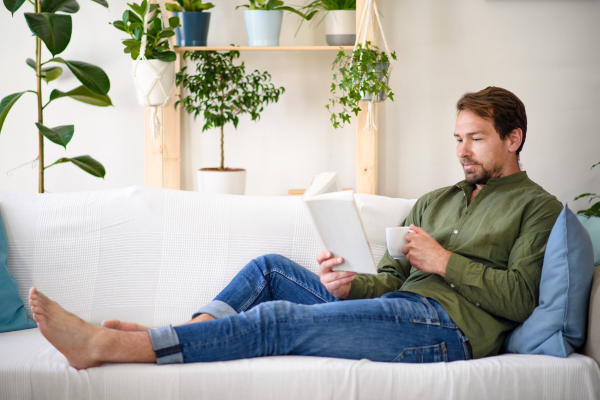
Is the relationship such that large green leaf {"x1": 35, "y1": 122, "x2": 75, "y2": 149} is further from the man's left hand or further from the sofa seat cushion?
the man's left hand

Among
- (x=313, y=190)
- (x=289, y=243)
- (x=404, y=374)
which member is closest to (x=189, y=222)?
(x=289, y=243)

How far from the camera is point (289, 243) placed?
1.82 meters

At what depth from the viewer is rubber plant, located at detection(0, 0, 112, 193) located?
1.94 metres

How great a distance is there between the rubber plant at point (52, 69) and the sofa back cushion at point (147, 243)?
369mm

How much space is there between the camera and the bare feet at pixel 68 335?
1222 millimetres

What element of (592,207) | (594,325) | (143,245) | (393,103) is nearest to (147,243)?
(143,245)

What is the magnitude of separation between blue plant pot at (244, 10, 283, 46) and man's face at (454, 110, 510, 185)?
1167 mm

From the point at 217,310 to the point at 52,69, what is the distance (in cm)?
153

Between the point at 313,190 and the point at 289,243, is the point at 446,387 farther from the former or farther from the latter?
the point at 289,243

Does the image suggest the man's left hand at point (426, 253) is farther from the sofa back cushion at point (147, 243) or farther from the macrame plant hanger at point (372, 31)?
the macrame plant hanger at point (372, 31)

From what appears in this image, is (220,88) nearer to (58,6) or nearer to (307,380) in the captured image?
(58,6)

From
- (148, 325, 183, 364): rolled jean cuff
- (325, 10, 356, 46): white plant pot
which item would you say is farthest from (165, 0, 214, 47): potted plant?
(148, 325, 183, 364): rolled jean cuff

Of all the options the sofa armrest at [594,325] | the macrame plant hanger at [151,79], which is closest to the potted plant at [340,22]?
the macrame plant hanger at [151,79]

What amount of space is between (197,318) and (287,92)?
1.62m
